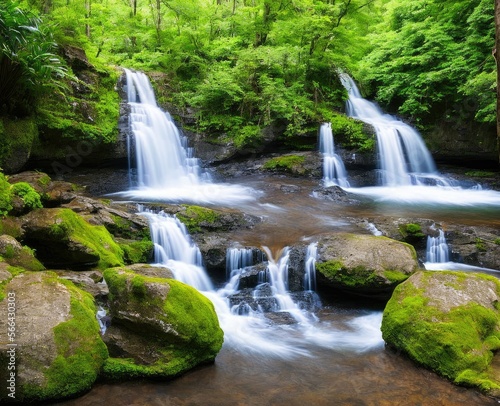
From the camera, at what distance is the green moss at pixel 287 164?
1376cm

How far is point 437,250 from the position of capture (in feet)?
26.7

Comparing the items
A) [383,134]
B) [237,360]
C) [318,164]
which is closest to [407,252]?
[237,360]

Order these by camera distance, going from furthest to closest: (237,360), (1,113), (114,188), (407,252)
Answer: (114,188), (1,113), (407,252), (237,360)

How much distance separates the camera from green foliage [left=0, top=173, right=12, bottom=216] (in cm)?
554

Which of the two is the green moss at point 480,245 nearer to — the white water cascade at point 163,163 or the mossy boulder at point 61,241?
the white water cascade at point 163,163

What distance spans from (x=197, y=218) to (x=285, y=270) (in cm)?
230

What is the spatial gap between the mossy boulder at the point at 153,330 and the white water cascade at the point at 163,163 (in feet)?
20.6

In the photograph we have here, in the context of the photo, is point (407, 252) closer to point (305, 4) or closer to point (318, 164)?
point (318, 164)

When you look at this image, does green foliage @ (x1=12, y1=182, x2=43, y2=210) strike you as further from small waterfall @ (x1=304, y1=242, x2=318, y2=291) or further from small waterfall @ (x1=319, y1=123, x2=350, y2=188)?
small waterfall @ (x1=319, y1=123, x2=350, y2=188)

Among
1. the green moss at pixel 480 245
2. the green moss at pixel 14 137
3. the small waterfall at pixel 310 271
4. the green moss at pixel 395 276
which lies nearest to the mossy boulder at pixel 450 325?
the green moss at pixel 395 276

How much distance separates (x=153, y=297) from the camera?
14.5ft

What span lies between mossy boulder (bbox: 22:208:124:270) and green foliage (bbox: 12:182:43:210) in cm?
21

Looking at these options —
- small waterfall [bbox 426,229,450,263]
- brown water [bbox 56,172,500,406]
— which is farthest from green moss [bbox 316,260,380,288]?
small waterfall [bbox 426,229,450,263]

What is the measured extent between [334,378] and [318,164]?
10.1m
